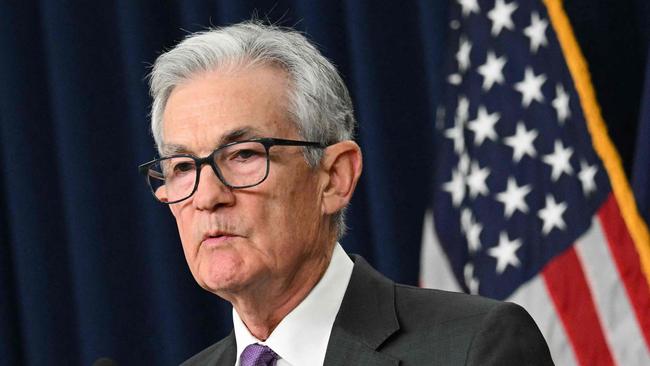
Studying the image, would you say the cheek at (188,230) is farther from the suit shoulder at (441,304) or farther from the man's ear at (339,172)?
the suit shoulder at (441,304)

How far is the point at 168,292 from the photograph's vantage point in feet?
12.1

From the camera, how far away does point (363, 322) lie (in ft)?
6.51

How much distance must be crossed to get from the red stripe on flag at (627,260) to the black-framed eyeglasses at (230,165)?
114cm

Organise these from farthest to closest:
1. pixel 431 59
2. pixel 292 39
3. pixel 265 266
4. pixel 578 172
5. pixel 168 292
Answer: pixel 168 292 < pixel 431 59 < pixel 578 172 < pixel 292 39 < pixel 265 266

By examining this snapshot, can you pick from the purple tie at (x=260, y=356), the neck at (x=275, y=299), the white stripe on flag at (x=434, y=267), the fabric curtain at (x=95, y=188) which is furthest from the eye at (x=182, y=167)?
the fabric curtain at (x=95, y=188)

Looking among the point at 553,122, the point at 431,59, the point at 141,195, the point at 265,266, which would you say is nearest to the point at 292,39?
the point at 265,266

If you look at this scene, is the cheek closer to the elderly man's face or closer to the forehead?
the elderly man's face

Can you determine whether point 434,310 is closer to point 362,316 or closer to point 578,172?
point 362,316

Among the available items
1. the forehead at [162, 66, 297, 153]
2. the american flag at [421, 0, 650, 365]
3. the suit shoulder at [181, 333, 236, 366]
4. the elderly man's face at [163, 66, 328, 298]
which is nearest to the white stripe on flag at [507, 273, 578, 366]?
the american flag at [421, 0, 650, 365]

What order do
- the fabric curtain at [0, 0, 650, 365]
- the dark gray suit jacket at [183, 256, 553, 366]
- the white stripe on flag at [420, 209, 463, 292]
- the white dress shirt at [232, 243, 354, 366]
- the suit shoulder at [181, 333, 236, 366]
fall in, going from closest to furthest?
the dark gray suit jacket at [183, 256, 553, 366]
the white dress shirt at [232, 243, 354, 366]
the suit shoulder at [181, 333, 236, 366]
the white stripe on flag at [420, 209, 463, 292]
the fabric curtain at [0, 0, 650, 365]

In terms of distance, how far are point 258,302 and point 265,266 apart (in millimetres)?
101

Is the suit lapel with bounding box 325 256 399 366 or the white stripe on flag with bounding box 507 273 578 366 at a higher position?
the suit lapel with bounding box 325 256 399 366

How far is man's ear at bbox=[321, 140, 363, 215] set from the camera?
2033 millimetres

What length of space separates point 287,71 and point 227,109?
0.17 metres
